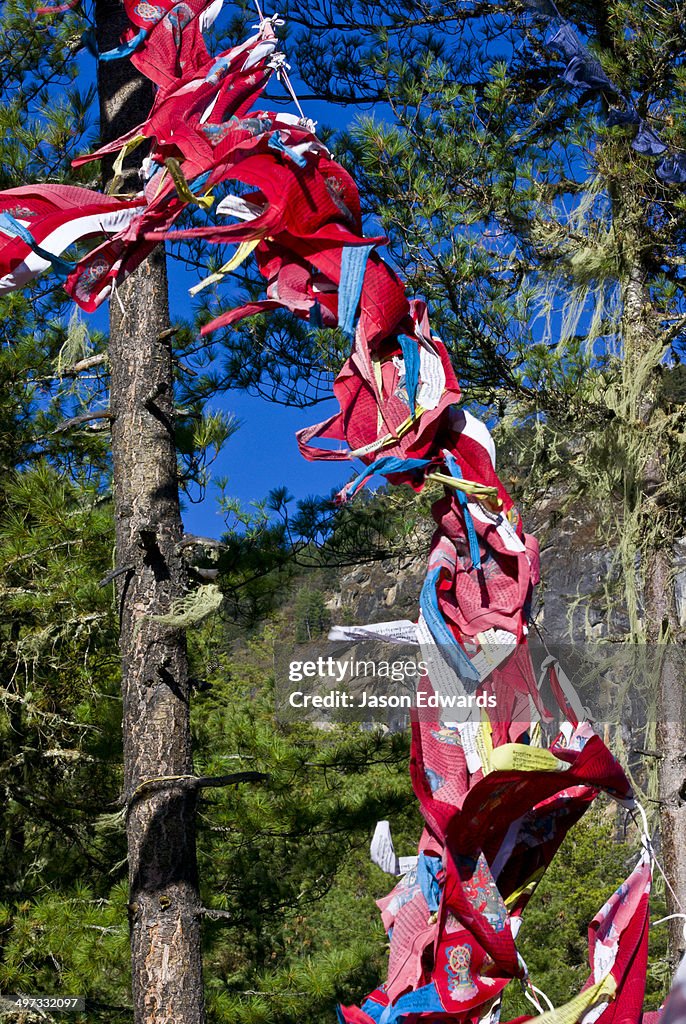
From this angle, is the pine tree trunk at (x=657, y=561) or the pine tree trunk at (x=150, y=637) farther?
the pine tree trunk at (x=657, y=561)

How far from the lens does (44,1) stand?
9.29 ft

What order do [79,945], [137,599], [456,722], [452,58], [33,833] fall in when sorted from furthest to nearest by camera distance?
[33,833] < [452,58] < [79,945] < [137,599] < [456,722]

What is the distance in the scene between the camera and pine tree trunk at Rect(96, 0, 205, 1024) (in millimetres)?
2096

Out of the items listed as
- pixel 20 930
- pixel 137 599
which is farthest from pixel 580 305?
pixel 20 930

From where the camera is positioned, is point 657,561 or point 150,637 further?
point 657,561

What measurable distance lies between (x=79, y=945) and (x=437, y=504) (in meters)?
3.26

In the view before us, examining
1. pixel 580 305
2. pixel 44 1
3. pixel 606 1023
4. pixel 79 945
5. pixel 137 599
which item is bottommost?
pixel 79 945

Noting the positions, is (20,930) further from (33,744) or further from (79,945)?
(33,744)

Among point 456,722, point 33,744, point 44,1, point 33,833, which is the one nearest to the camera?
point 456,722

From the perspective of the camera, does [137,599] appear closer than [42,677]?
Yes

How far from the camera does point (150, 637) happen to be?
7.47 feet

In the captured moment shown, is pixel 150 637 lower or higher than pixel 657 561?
lower

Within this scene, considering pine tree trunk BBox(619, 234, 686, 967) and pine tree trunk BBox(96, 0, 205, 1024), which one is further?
pine tree trunk BBox(619, 234, 686, 967)

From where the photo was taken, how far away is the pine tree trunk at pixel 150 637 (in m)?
2.10
